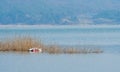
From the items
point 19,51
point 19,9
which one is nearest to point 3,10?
point 19,9

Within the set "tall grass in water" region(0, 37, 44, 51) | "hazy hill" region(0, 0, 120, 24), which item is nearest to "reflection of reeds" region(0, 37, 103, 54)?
"tall grass in water" region(0, 37, 44, 51)

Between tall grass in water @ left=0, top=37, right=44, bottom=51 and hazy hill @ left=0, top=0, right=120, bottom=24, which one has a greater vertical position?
tall grass in water @ left=0, top=37, right=44, bottom=51

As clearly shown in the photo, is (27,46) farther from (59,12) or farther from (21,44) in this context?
(59,12)

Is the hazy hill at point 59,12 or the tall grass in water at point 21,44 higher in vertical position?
the tall grass in water at point 21,44

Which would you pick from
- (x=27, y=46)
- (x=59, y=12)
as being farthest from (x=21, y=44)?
(x=59, y=12)

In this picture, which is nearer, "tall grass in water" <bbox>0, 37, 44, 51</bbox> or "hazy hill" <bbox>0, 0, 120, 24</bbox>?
"tall grass in water" <bbox>0, 37, 44, 51</bbox>

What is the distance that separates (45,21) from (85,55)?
78.6 meters

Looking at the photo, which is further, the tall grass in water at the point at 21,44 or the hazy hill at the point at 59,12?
the hazy hill at the point at 59,12

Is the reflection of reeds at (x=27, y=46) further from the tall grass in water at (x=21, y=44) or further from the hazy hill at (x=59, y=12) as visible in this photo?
the hazy hill at (x=59, y=12)

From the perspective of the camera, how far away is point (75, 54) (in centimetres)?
3125

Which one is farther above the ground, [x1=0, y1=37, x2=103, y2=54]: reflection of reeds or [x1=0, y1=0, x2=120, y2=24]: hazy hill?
[x1=0, y1=37, x2=103, y2=54]: reflection of reeds

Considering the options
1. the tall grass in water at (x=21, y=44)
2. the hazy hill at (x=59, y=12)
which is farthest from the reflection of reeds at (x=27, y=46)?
the hazy hill at (x=59, y=12)

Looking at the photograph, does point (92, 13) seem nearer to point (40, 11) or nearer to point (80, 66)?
point (40, 11)

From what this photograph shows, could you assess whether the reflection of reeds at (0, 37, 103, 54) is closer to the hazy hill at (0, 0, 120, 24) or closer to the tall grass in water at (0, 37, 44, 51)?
the tall grass in water at (0, 37, 44, 51)
